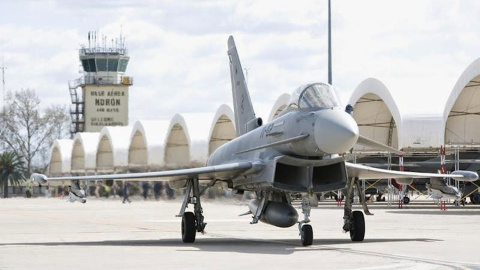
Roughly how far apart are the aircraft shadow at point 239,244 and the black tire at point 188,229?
0.71 ft

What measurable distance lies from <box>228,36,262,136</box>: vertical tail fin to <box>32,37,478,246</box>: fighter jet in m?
1.52

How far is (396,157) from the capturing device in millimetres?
54156

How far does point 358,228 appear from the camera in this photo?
68.6ft

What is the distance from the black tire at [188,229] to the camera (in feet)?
70.6

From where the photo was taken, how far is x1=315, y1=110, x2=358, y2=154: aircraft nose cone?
18.1m

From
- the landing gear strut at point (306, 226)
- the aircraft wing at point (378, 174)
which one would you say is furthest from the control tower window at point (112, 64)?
the landing gear strut at point (306, 226)

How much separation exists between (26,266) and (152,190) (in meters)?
37.1

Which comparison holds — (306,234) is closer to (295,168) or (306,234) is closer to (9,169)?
(295,168)

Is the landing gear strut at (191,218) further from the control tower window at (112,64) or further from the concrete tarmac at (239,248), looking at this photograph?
the control tower window at (112,64)

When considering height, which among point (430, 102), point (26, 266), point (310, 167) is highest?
point (430, 102)

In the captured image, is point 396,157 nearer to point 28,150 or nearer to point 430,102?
point 430,102

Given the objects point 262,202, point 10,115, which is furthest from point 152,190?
point 10,115

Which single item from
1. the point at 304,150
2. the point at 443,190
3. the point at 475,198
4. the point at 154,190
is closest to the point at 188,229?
the point at 304,150

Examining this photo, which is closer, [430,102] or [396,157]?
[430,102]
